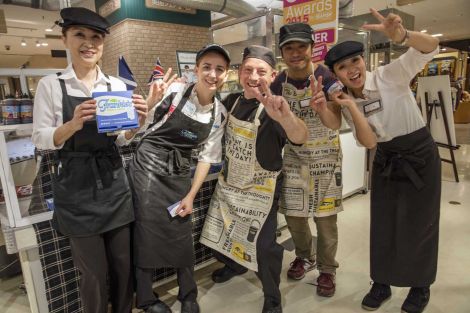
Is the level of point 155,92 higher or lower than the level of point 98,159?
higher

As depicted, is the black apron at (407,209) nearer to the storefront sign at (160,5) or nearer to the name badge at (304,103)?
the name badge at (304,103)

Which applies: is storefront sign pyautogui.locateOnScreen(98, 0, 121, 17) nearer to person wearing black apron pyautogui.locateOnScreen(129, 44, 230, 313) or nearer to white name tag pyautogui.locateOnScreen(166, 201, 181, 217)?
person wearing black apron pyautogui.locateOnScreen(129, 44, 230, 313)

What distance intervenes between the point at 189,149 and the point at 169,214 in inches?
15.5

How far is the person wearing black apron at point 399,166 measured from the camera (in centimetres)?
163

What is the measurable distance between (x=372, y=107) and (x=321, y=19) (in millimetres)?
1207

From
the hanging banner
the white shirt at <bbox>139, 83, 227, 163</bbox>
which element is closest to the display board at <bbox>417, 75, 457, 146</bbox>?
the hanging banner

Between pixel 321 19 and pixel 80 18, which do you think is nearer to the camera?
pixel 80 18

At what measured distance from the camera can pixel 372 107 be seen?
5.65ft

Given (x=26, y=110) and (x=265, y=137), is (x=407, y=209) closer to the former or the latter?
(x=265, y=137)

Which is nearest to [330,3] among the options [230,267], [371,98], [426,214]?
[371,98]

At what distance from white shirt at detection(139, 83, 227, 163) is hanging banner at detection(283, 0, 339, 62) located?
1.11 m

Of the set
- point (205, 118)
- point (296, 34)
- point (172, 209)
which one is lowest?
point (172, 209)

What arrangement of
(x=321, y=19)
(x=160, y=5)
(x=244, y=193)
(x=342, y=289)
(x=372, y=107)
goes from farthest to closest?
(x=160, y=5)
(x=321, y=19)
(x=342, y=289)
(x=244, y=193)
(x=372, y=107)

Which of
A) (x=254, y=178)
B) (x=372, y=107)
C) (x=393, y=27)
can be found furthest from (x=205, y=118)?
(x=393, y=27)
